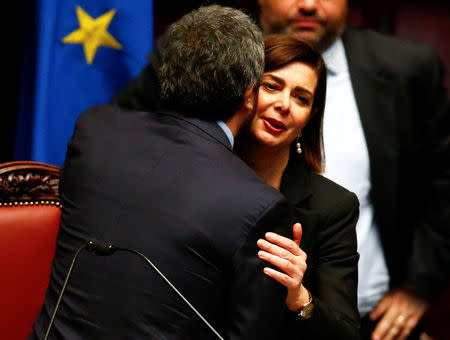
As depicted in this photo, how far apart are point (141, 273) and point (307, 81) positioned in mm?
A: 645

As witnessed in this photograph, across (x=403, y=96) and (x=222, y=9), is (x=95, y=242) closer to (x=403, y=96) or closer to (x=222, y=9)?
(x=222, y=9)

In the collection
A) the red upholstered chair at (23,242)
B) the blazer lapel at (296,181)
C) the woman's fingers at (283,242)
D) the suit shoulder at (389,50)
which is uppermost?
the suit shoulder at (389,50)

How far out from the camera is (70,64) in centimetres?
192

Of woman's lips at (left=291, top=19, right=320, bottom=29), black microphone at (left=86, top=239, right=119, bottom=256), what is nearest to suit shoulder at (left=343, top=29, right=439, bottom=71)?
woman's lips at (left=291, top=19, right=320, bottom=29)

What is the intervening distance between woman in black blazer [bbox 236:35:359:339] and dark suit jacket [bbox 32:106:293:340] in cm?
19

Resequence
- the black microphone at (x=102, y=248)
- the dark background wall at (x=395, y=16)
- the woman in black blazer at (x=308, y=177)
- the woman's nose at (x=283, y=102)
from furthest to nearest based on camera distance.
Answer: the dark background wall at (x=395, y=16)
the woman's nose at (x=283, y=102)
the woman in black blazer at (x=308, y=177)
the black microphone at (x=102, y=248)

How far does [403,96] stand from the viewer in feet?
6.04

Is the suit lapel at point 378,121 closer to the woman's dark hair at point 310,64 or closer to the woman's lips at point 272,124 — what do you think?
the woman's dark hair at point 310,64

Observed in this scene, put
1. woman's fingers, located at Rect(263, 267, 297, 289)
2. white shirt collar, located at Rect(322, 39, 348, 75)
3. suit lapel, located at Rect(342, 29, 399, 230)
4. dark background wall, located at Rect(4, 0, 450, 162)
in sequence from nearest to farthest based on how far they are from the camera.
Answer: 1. woman's fingers, located at Rect(263, 267, 297, 289)
2. suit lapel, located at Rect(342, 29, 399, 230)
3. white shirt collar, located at Rect(322, 39, 348, 75)
4. dark background wall, located at Rect(4, 0, 450, 162)

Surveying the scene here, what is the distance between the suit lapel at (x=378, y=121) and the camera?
178 centimetres

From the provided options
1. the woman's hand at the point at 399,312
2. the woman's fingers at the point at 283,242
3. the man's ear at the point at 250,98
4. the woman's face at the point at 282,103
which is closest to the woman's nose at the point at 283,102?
the woman's face at the point at 282,103

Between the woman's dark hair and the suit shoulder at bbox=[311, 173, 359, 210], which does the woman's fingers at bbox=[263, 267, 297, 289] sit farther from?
the woman's dark hair

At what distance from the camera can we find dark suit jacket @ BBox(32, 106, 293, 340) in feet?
3.45

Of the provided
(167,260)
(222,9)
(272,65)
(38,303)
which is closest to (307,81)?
(272,65)
